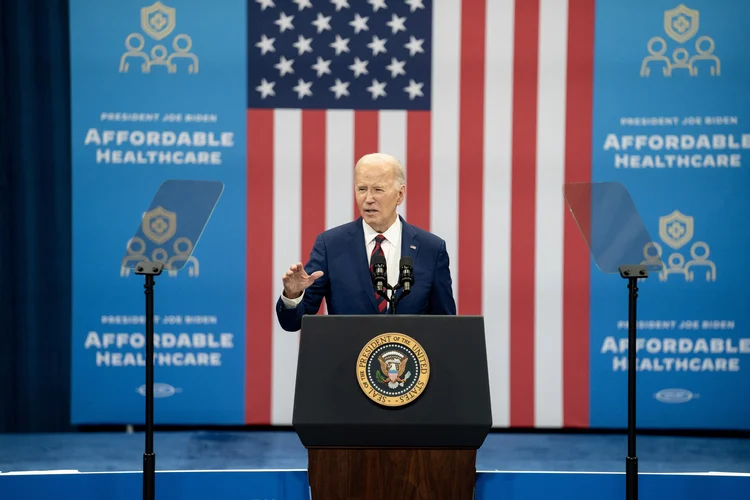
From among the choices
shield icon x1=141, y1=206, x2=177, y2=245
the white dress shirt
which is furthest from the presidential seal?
shield icon x1=141, y1=206, x2=177, y2=245

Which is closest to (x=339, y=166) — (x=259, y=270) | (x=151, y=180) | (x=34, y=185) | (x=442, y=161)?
(x=442, y=161)

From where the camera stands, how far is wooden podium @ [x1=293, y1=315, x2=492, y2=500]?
2023 mm

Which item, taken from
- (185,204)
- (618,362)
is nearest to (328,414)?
(185,204)

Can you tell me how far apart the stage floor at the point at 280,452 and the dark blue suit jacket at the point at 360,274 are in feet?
4.51

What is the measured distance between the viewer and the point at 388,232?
Answer: 2.84 m

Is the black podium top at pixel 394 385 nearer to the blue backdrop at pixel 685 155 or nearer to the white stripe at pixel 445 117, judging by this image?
the white stripe at pixel 445 117

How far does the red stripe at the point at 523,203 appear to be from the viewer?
4.54m

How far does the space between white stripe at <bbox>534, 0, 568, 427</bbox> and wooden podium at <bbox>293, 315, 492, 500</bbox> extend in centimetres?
257

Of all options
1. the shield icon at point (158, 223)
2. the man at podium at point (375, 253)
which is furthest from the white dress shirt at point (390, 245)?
the shield icon at point (158, 223)

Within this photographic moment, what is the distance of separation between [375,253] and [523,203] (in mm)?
2022

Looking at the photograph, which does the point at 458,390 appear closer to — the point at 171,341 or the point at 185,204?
the point at 185,204

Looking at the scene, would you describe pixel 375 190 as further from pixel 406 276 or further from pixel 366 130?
pixel 366 130

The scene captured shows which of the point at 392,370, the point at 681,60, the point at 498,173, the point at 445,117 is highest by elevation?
the point at 681,60

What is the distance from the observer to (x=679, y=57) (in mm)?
4516
